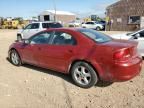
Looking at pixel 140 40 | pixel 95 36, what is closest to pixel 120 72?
pixel 95 36

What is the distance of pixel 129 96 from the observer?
562cm

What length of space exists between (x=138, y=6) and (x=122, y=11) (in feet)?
7.56

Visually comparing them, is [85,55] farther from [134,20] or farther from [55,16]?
[55,16]

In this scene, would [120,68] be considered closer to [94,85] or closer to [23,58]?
[94,85]

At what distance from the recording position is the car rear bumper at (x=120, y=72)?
18.3 ft

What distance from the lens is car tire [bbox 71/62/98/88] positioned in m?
5.97

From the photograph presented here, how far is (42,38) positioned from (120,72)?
2.98 meters

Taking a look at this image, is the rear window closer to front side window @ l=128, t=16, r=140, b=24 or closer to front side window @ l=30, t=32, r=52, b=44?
front side window @ l=30, t=32, r=52, b=44

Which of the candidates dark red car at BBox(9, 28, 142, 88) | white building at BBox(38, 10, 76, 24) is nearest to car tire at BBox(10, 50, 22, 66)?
dark red car at BBox(9, 28, 142, 88)

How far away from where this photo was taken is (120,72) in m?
5.58

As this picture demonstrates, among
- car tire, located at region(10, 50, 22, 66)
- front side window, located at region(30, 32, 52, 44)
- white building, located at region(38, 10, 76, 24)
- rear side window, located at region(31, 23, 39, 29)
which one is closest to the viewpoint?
front side window, located at region(30, 32, 52, 44)

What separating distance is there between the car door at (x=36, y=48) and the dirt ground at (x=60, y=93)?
20.1 inches

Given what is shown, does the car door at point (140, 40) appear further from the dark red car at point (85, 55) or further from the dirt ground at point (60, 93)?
the dark red car at point (85, 55)

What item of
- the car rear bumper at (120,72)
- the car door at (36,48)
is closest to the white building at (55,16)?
the car door at (36,48)
